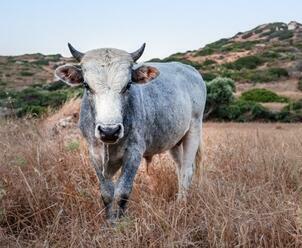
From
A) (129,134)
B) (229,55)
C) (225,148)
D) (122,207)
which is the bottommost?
(229,55)

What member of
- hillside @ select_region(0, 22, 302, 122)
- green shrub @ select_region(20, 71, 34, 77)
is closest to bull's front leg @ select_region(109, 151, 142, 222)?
hillside @ select_region(0, 22, 302, 122)

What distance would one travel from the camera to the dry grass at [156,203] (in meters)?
4.59

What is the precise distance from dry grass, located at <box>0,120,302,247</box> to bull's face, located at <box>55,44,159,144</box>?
799 mm

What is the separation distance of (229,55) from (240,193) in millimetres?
54306

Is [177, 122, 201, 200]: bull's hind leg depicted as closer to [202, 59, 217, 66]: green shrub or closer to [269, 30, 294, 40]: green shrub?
[202, 59, 217, 66]: green shrub

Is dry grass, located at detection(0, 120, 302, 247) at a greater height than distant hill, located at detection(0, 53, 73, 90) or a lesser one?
greater

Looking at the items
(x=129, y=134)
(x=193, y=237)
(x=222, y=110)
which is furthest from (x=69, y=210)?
(x=222, y=110)

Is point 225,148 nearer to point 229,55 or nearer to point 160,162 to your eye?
point 160,162

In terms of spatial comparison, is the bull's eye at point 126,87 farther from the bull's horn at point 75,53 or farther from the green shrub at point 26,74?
the green shrub at point 26,74

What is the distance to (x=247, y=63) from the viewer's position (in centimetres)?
4978

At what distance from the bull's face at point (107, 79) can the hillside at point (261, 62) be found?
27.5 metres

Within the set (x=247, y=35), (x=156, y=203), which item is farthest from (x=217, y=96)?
(x=247, y=35)

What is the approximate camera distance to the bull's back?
5.78 metres

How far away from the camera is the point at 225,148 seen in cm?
Answer: 864
